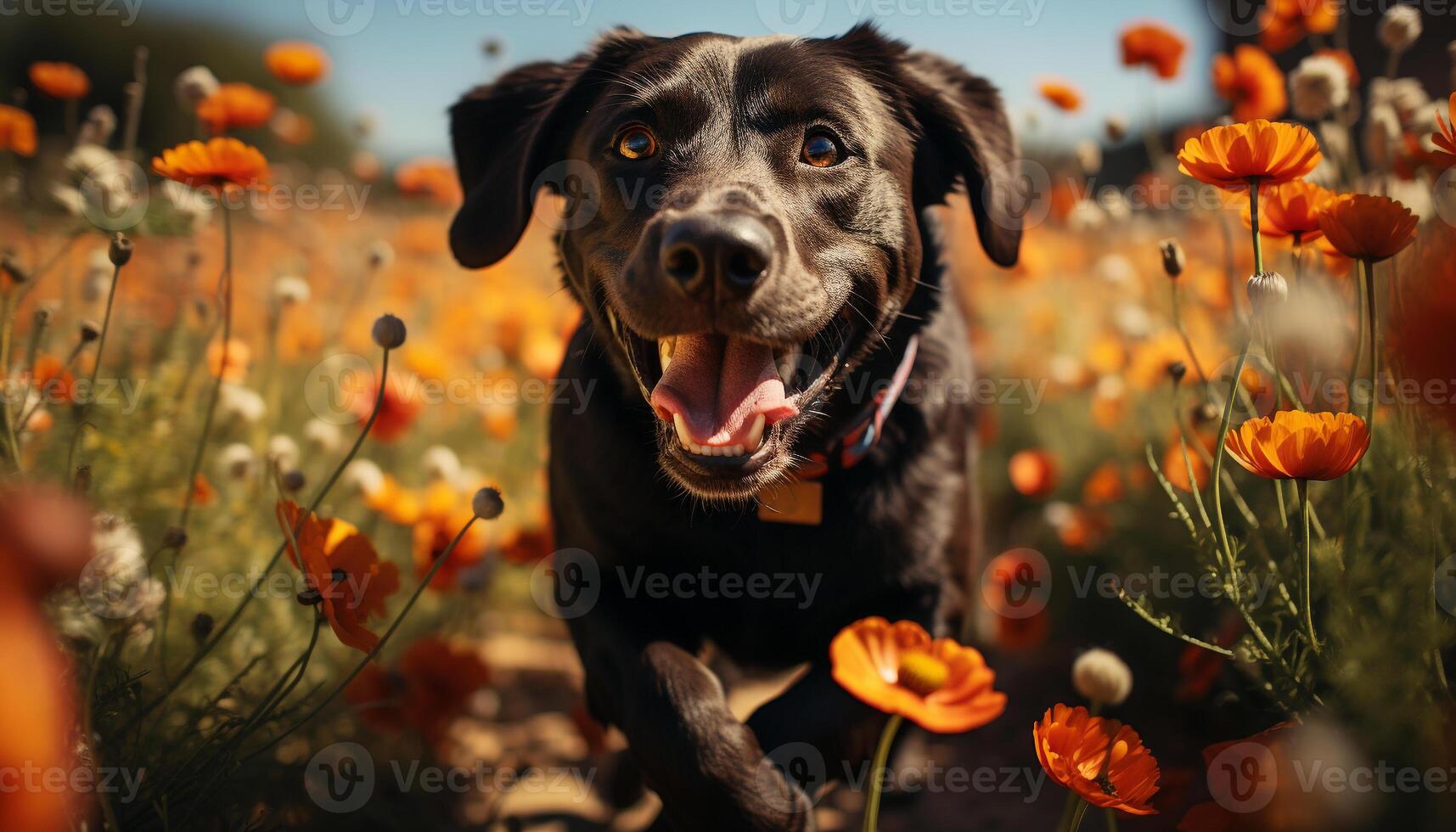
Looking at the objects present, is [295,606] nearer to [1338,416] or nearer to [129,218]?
[129,218]

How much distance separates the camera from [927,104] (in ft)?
6.59

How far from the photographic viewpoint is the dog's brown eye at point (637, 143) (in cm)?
181

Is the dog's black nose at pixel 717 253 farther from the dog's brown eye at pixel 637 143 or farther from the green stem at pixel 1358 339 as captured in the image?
the green stem at pixel 1358 339

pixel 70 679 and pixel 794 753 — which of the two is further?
pixel 794 753

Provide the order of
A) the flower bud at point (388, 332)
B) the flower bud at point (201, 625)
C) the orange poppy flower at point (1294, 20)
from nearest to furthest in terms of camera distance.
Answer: the flower bud at point (201, 625) → the flower bud at point (388, 332) → the orange poppy flower at point (1294, 20)

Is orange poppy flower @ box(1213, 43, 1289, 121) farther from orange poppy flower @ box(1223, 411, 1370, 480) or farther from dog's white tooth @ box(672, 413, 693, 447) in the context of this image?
dog's white tooth @ box(672, 413, 693, 447)

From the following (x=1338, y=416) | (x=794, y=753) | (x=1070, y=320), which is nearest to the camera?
(x=1338, y=416)

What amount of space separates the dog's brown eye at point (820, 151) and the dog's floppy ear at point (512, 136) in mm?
520

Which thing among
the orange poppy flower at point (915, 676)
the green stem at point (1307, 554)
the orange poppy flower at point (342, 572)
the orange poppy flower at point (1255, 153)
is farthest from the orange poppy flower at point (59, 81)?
the green stem at point (1307, 554)

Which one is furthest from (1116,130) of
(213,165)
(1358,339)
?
(213,165)

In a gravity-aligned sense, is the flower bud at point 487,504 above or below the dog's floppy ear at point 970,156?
below

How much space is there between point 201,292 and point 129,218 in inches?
22.0

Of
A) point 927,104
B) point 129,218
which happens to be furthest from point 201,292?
point 927,104

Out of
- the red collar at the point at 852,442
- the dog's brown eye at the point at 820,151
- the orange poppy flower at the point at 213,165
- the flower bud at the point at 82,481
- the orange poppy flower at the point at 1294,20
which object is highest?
the orange poppy flower at the point at 1294,20
